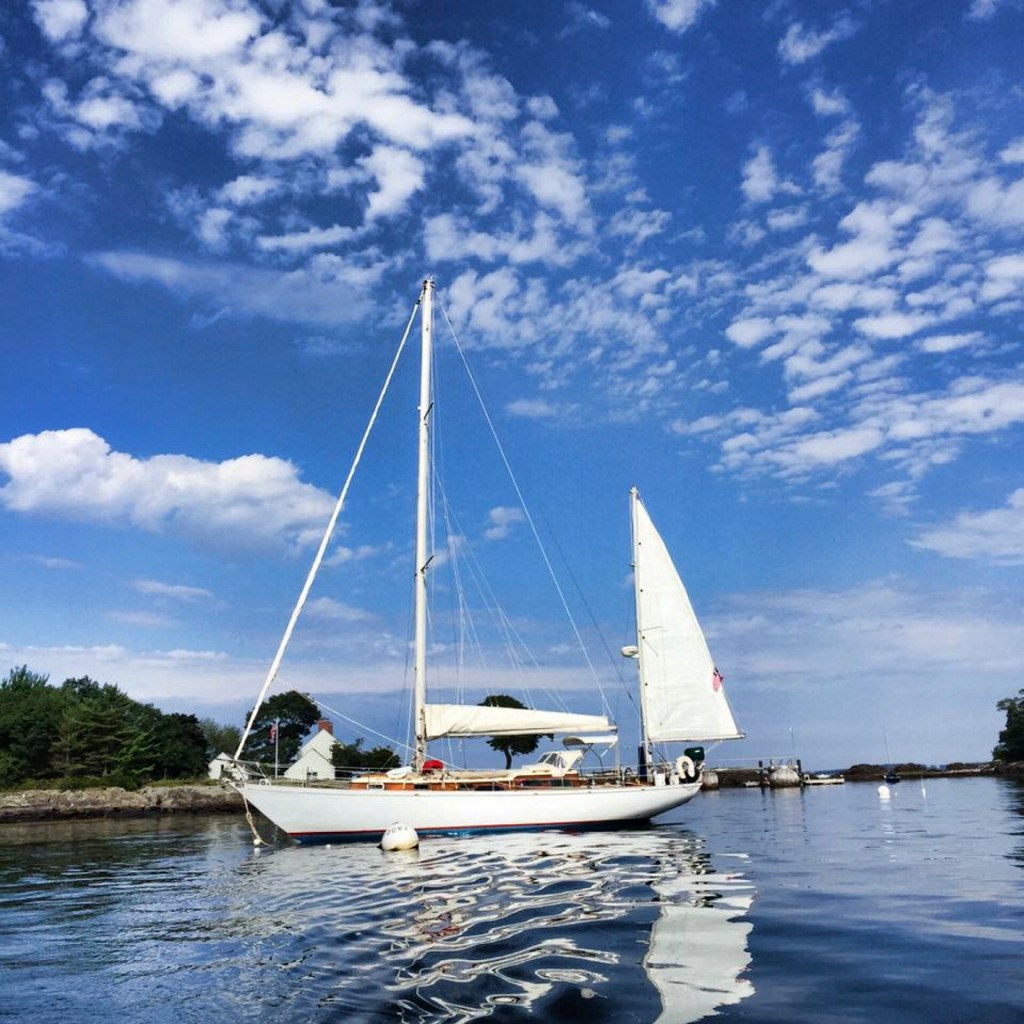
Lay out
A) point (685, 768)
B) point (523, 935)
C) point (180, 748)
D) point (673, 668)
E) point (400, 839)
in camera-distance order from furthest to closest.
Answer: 1. point (180, 748)
2. point (673, 668)
3. point (685, 768)
4. point (400, 839)
5. point (523, 935)

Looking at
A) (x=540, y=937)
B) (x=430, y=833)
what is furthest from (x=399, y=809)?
(x=540, y=937)

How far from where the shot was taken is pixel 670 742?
40188mm

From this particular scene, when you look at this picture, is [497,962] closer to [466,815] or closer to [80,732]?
[466,815]

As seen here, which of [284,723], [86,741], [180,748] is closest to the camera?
[86,741]

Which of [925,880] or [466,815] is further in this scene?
[466,815]

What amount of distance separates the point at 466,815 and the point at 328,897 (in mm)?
15009

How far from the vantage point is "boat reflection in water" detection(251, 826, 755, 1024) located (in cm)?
859

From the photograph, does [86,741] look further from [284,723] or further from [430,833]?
[430,833]

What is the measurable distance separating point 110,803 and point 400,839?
53175 mm

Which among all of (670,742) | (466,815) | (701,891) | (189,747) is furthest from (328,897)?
(189,747)

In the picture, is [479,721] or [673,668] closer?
[479,721]

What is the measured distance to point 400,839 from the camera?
27188 millimetres

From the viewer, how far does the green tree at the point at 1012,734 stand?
95.8 m

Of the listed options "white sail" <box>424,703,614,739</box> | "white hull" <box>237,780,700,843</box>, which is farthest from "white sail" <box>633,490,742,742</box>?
"white hull" <box>237,780,700,843</box>
